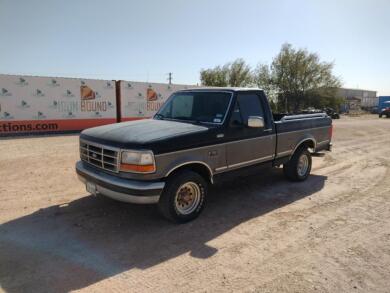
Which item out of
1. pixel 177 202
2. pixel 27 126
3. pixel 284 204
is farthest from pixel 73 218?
pixel 27 126

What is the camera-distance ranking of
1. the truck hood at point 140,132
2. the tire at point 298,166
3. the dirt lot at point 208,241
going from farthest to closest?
the tire at point 298,166 → the truck hood at point 140,132 → the dirt lot at point 208,241

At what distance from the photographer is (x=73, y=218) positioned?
512cm

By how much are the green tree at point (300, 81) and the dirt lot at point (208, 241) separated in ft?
121

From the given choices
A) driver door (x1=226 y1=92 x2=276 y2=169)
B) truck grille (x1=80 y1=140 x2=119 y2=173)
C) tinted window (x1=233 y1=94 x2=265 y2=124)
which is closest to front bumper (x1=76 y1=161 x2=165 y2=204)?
truck grille (x1=80 y1=140 x2=119 y2=173)

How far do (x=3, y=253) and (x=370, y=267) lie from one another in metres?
4.44

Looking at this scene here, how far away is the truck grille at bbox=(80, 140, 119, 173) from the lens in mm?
4578

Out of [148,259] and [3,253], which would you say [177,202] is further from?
[3,253]

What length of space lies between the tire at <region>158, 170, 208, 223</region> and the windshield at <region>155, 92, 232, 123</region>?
1120 mm

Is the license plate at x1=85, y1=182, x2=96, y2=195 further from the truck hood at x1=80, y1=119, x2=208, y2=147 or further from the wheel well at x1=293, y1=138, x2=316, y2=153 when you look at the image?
the wheel well at x1=293, y1=138, x2=316, y2=153

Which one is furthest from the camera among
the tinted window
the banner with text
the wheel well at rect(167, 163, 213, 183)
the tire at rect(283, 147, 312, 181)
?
the banner with text

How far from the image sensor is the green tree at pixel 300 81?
41.6 meters

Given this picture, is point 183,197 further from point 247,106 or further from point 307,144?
point 307,144

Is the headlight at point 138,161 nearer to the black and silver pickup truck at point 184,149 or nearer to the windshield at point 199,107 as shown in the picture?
the black and silver pickup truck at point 184,149

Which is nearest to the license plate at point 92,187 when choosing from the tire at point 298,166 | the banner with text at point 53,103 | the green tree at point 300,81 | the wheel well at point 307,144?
the tire at point 298,166
